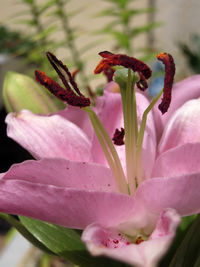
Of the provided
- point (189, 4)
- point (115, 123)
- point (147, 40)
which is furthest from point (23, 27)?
point (115, 123)

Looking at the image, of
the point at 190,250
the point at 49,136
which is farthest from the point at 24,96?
the point at 190,250

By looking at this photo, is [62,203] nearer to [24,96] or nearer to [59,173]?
[59,173]

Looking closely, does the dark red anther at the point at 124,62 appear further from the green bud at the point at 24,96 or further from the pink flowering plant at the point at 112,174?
the green bud at the point at 24,96

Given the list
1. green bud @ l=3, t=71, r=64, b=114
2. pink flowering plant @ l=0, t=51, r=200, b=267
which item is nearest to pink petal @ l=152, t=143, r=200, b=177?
pink flowering plant @ l=0, t=51, r=200, b=267

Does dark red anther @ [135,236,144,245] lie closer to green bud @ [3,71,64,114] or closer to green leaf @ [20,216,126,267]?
green leaf @ [20,216,126,267]

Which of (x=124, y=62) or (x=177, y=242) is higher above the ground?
(x=124, y=62)

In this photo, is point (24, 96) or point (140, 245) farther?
point (24, 96)
